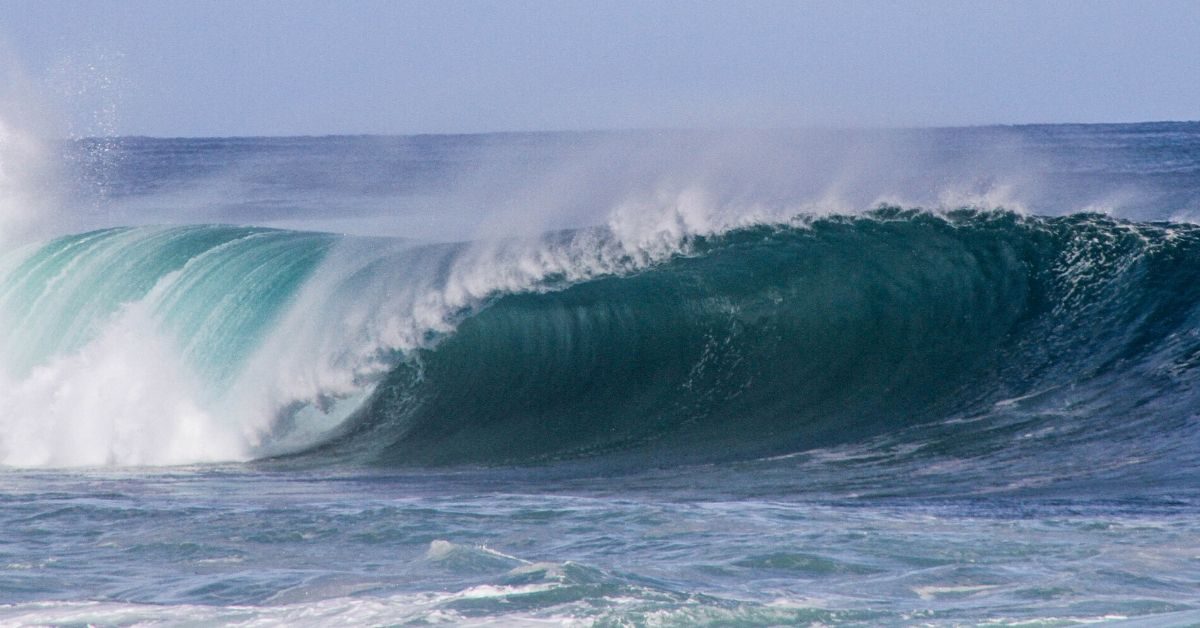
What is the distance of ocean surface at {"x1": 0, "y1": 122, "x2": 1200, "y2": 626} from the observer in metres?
5.60

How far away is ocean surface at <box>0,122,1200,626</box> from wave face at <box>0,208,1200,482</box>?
43 millimetres

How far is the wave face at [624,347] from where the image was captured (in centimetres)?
1047

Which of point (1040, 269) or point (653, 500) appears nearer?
point (653, 500)

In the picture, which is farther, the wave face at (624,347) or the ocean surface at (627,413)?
the wave face at (624,347)

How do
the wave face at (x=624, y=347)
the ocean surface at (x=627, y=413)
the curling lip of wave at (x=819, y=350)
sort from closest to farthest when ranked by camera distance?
1. the ocean surface at (x=627, y=413)
2. the curling lip of wave at (x=819, y=350)
3. the wave face at (x=624, y=347)

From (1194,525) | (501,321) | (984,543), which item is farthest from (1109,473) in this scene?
(501,321)

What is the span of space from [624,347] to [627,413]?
4.86 feet

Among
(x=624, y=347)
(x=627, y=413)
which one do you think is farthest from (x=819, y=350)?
(x=627, y=413)

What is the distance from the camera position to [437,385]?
39.2ft

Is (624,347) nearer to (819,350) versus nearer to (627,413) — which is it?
(627,413)

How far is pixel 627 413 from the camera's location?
1122 centimetres

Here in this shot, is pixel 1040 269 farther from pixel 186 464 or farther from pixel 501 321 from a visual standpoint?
pixel 186 464

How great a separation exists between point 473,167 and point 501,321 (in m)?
39.2

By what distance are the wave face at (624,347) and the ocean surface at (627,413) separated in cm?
4
